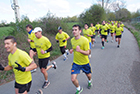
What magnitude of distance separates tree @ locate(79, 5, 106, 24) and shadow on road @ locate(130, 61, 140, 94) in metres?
17.0

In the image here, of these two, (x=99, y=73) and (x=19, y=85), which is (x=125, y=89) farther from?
(x=19, y=85)

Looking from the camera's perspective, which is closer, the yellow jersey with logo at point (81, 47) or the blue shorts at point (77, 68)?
the yellow jersey with logo at point (81, 47)

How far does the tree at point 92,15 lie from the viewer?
2162cm

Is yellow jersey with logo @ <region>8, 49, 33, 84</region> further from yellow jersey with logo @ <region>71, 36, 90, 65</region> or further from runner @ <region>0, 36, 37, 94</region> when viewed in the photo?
yellow jersey with logo @ <region>71, 36, 90, 65</region>

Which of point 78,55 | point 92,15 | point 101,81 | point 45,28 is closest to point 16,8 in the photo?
point 45,28

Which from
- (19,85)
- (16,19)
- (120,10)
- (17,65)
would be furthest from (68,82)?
(120,10)

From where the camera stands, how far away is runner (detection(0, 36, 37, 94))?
2.48 meters

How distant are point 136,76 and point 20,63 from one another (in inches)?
180

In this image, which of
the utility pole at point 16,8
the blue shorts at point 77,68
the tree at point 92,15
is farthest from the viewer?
the tree at point 92,15

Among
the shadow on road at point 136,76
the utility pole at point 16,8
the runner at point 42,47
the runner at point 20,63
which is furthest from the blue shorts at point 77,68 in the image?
the utility pole at point 16,8

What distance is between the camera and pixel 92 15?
2217 centimetres

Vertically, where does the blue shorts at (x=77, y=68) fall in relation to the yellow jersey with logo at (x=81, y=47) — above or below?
below

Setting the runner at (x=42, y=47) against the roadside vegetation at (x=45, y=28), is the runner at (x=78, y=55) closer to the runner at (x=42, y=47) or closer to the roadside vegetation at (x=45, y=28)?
the runner at (x=42, y=47)

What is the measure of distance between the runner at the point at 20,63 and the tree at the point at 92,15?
796 inches
